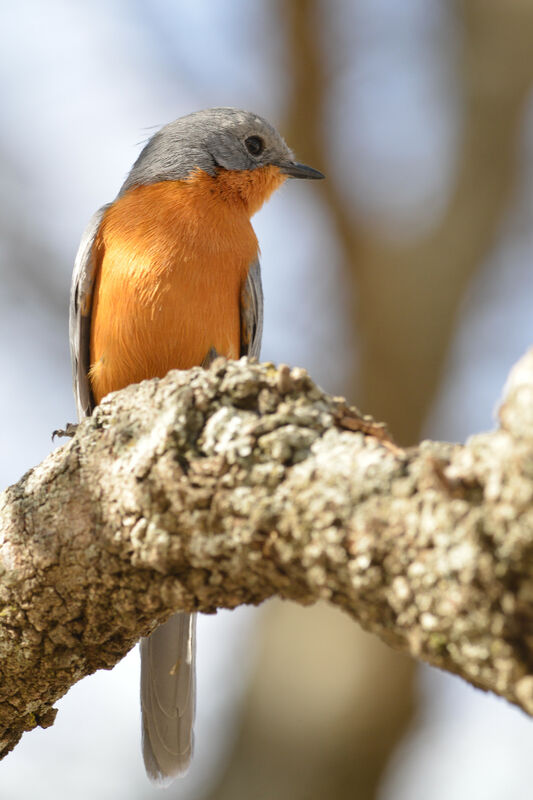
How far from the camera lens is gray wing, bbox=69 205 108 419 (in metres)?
5.73

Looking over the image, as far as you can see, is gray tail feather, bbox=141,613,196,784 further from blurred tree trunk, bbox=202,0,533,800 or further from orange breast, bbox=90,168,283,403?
blurred tree trunk, bbox=202,0,533,800

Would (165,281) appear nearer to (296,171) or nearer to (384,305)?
(296,171)

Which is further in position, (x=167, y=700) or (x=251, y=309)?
(x=251, y=309)

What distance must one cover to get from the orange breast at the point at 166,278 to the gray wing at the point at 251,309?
0.06m

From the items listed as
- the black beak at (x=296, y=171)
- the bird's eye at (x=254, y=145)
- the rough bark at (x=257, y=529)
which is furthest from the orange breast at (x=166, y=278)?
the rough bark at (x=257, y=529)

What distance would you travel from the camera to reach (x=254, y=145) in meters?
6.47

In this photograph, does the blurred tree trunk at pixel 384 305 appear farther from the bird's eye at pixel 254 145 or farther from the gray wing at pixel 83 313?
the gray wing at pixel 83 313

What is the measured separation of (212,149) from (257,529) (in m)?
4.02

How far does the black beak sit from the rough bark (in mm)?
3581

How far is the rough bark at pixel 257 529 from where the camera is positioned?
210 centimetres

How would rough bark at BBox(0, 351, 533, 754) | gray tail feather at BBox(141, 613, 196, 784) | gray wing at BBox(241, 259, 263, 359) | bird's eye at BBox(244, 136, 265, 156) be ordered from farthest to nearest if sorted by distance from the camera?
bird's eye at BBox(244, 136, 265, 156) < gray wing at BBox(241, 259, 263, 359) < gray tail feather at BBox(141, 613, 196, 784) < rough bark at BBox(0, 351, 533, 754)

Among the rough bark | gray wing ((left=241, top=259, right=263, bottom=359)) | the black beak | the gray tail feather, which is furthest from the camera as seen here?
the black beak

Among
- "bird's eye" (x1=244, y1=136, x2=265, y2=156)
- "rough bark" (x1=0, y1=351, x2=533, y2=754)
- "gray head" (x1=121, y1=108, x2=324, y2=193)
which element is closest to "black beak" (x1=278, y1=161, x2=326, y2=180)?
"gray head" (x1=121, y1=108, x2=324, y2=193)

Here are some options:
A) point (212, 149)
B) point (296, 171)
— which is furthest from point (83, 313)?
point (296, 171)
